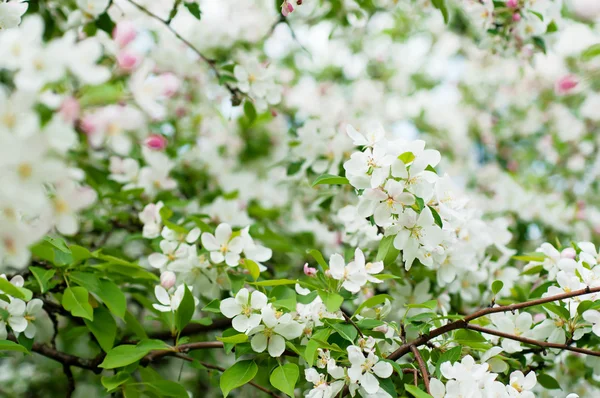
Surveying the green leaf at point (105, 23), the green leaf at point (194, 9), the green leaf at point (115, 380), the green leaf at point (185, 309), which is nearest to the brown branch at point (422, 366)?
the green leaf at point (185, 309)

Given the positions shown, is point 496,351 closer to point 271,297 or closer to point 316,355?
point 316,355

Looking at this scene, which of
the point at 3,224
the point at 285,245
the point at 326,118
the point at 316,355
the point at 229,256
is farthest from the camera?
the point at 326,118

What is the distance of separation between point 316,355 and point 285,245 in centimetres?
72

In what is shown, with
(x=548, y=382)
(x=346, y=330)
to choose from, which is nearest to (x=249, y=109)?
(x=346, y=330)

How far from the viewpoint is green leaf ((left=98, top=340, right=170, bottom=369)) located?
3.81 ft

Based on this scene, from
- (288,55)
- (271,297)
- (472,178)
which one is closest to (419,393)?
(271,297)

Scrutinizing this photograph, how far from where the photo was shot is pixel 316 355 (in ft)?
3.67

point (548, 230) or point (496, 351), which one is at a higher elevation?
point (496, 351)

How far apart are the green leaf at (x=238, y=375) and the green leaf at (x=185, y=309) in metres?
0.17

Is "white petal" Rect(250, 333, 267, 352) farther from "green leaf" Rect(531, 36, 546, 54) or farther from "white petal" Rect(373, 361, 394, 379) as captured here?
"green leaf" Rect(531, 36, 546, 54)

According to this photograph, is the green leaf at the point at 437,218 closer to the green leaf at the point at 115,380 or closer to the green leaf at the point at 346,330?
the green leaf at the point at 346,330

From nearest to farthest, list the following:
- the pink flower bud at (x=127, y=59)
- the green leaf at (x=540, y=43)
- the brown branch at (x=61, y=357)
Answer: the pink flower bud at (x=127, y=59)
the brown branch at (x=61, y=357)
the green leaf at (x=540, y=43)

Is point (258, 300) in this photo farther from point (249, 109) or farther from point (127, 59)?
point (249, 109)

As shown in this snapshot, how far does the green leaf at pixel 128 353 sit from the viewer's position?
1.16 metres
